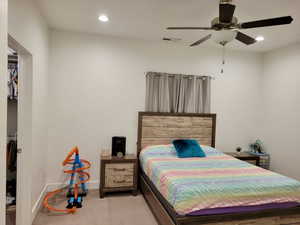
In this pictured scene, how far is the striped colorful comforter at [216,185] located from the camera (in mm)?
2100

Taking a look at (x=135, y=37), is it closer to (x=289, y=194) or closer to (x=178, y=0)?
(x=178, y=0)

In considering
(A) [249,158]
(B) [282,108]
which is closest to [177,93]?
(A) [249,158]

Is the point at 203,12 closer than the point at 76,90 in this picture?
Yes

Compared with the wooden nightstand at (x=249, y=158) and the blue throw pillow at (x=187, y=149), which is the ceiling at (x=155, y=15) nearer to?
the blue throw pillow at (x=187, y=149)

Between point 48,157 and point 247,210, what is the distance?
323 centimetres

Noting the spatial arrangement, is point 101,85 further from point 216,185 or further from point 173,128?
point 216,185

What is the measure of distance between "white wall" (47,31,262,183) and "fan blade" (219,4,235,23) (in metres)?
2.04

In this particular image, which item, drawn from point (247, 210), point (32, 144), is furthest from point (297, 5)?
point (32, 144)

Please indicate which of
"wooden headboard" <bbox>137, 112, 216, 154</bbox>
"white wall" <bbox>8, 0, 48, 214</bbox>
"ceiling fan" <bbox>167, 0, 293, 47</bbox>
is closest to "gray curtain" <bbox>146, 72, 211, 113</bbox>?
"wooden headboard" <bbox>137, 112, 216, 154</bbox>

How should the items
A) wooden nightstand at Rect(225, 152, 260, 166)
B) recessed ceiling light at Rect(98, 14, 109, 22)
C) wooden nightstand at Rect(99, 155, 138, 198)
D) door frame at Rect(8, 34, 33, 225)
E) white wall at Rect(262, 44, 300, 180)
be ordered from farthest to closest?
wooden nightstand at Rect(225, 152, 260, 166), white wall at Rect(262, 44, 300, 180), wooden nightstand at Rect(99, 155, 138, 198), recessed ceiling light at Rect(98, 14, 109, 22), door frame at Rect(8, 34, 33, 225)

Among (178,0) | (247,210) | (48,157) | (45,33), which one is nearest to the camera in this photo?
(247,210)

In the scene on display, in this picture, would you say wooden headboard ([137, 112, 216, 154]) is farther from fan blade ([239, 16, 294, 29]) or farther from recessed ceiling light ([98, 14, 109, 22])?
fan blade ([239, 16, 294, 29])

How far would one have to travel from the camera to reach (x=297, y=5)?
248 cm

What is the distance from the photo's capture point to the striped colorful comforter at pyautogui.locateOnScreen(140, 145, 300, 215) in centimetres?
210
